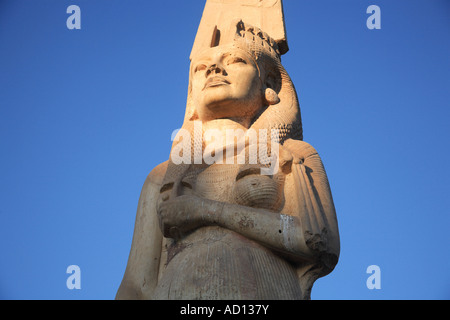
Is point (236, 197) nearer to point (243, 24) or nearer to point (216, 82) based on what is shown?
point (216, 82)

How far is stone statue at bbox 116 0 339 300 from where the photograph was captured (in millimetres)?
4582

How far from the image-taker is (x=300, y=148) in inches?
224

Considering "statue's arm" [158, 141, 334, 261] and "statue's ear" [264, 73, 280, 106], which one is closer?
"statue's arm" [158, 141, 334, 261]

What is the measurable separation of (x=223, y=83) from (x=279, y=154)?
107 centimetres

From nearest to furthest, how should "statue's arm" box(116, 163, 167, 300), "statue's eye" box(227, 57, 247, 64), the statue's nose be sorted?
1. "statue's arm" box(116, 163, 167, 300)
2. the statue's nose
3. "statue's eye" box(227, 57, 247, 64)

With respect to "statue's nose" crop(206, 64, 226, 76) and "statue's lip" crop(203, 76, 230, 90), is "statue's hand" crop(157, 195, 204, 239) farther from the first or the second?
"statue's nose" crop(206, 64, 226, 76)

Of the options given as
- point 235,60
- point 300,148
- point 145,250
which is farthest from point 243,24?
point 145,250

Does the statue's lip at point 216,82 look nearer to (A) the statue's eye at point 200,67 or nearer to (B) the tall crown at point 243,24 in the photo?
(A) the statue's eye at point 200,67

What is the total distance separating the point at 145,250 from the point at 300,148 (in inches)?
69.9

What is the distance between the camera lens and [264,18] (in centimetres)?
752

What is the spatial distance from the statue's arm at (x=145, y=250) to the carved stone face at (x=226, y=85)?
86cm

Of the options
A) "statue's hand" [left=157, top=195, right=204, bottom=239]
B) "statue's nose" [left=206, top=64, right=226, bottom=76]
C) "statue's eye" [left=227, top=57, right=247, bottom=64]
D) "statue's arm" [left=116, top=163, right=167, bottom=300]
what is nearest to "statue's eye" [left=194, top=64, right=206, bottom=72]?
"statue's nose" [left=206, top=64, right=226, bottom=76]

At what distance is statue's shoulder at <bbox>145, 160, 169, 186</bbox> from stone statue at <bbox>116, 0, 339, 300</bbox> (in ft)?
0.05

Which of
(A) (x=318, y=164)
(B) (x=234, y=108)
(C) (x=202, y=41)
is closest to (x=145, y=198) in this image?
(B) (x=234, y=108)
